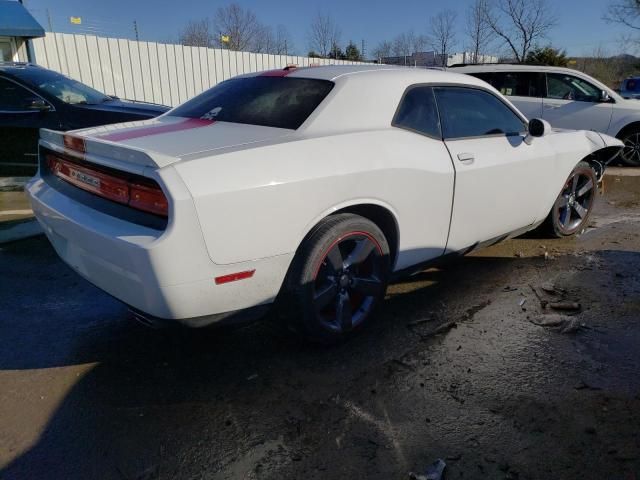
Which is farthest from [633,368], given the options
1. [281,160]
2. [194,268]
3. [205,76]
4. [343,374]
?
[205,76]

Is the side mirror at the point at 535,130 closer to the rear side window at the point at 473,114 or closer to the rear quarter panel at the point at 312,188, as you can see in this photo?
the rear side window at the point at 473,114

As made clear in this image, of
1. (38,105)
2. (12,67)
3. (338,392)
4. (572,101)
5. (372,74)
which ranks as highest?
(12,67)

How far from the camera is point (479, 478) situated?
1970 millimetres

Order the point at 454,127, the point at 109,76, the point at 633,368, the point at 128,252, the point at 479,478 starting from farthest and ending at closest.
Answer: the point at 109,76
the point at 454,127
the point at 633,368
the point at 128,252
the point at 479,478

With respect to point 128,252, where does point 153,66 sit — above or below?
above

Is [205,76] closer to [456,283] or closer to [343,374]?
[456,283]

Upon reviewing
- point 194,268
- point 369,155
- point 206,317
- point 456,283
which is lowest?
point 456,283

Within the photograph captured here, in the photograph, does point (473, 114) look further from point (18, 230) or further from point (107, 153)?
point (18, 230)

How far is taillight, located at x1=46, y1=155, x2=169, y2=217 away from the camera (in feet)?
7.30

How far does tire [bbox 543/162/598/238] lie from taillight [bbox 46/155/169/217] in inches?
150

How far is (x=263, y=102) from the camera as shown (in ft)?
10.4

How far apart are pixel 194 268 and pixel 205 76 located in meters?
11.9

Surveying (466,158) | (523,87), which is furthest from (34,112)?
(523,87)

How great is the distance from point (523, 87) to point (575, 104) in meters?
0.96
